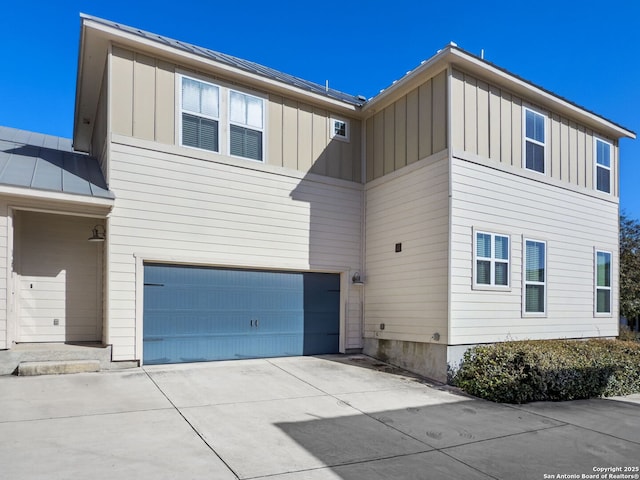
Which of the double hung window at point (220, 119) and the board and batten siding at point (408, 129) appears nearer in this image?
the double hung window at point (220, 119)

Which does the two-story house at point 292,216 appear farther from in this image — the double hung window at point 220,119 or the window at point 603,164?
the window at point 603,164

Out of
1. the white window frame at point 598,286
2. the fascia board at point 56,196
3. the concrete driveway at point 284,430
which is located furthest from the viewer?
the white window frame at point 598,286

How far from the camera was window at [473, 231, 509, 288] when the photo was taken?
27.7 ft

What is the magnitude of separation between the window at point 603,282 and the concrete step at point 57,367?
36.6 ft

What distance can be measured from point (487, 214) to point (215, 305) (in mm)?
5624

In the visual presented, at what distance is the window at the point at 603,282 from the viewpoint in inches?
429

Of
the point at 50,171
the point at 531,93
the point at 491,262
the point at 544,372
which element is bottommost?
the point at 544,372

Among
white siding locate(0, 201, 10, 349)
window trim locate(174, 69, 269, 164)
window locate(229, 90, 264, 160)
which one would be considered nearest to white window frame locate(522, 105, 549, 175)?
window trim locate(174, 69, 269, 164)

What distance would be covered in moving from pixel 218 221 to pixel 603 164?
991 centimetres

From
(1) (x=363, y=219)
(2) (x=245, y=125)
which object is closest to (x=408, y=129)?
(1) (x=363, y=219)

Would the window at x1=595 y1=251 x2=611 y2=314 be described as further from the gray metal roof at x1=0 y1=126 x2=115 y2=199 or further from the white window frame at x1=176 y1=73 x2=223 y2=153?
the gray metal roof at x1=0 y1=126 x2=115 y2=199

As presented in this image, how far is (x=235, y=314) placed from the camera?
28.6 feet

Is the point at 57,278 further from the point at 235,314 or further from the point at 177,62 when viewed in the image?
the point at 177,62

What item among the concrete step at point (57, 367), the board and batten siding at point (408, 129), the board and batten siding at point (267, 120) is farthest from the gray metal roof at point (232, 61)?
the concrete step at point (57, 367)
